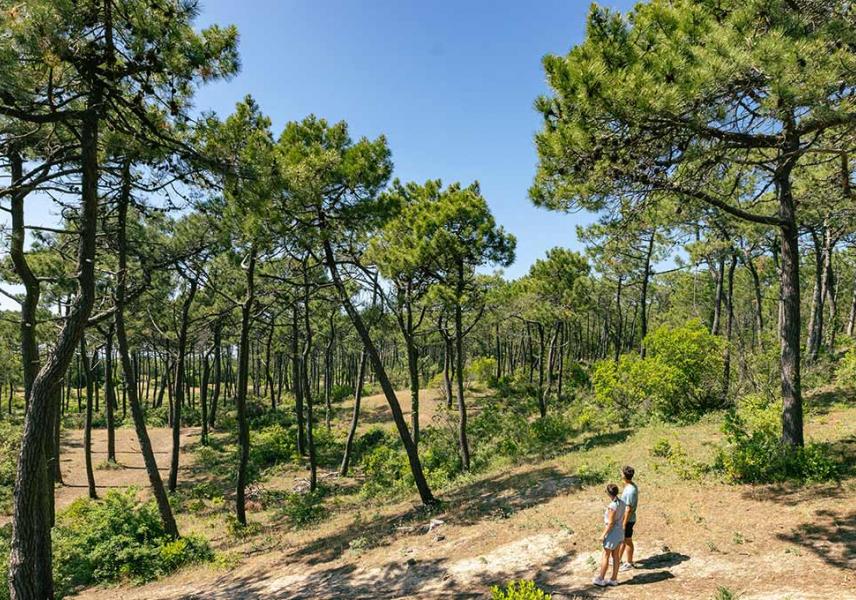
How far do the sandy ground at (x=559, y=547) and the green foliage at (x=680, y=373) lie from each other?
2925 mm

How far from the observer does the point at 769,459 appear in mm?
9070

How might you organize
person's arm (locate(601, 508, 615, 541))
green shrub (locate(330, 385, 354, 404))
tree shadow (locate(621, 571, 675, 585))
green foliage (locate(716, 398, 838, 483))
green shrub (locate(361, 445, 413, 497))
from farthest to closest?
green shrub (locate(330, 385, 354, 404)) < green shrub (locate(361, 445, 413, 497)) < green foliage (locate(716, 398, 838, 483)) < person's arm (locate(601, 508, 615, 541)) < tree shadow (locate(621, 571, 675, 585))

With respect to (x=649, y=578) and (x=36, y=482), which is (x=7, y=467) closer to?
(x=36, y=482)

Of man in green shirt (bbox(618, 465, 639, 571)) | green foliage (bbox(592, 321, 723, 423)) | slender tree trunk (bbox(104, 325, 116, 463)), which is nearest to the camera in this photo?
man in green shirt (bbox(618, 465, 639, 571))

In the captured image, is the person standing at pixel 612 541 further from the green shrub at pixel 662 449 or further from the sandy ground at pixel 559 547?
the green shrub at pixel 662 449

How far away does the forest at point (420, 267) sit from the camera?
5.92 metres

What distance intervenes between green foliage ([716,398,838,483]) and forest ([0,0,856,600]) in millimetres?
56

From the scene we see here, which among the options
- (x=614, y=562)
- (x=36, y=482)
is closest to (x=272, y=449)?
(x=36, y=482)

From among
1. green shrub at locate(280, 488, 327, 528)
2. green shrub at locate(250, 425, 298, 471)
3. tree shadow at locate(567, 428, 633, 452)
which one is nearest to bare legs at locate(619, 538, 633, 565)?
tree shadow at locate(567, 428, 633, 452)

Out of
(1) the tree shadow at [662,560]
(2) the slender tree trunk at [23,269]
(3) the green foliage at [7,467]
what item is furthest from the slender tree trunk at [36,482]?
(3) the green foliage at [7,467]

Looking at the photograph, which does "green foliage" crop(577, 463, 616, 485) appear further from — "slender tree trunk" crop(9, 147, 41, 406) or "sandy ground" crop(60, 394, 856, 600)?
"slender tree trunk" crop(9, 147, 41, 406)

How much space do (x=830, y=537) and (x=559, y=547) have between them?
12.6ft

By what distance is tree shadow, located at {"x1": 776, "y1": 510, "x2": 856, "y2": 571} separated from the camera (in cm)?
573

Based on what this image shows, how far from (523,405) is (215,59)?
2720 centimetres
